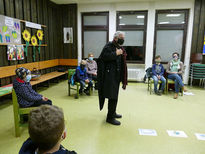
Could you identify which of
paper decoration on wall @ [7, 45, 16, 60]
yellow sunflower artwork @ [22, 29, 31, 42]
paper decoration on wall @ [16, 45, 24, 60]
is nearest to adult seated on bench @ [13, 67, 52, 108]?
paper decoration on wall @ [7, 45, 16, 60]

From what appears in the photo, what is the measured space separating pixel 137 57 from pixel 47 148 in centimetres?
603

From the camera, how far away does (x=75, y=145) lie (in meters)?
2.24

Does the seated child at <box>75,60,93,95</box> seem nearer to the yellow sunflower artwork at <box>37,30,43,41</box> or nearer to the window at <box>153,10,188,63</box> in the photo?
the yellow sunflower artwork at <box>37,30,43,41</box>

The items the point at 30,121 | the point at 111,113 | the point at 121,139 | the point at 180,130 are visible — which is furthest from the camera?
the point at 111,113

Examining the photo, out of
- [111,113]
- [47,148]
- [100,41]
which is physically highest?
[100,41]

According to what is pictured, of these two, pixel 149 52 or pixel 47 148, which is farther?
pixel 149 52

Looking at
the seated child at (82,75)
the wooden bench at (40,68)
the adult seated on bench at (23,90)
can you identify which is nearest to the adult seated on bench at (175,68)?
the seated child at (82,75)

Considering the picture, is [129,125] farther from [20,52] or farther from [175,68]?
[20,52]

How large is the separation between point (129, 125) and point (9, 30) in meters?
3.61

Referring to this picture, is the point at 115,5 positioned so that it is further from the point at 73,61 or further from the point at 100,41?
the point at 73,61

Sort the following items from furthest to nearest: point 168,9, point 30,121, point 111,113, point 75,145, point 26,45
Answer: point 168,9
point 26,45
point 111,113
point 75,145
point 30,121

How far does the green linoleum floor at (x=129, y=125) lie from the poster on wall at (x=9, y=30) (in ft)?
5.06

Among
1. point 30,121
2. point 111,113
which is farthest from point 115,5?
point 30,121

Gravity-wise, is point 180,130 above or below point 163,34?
below
